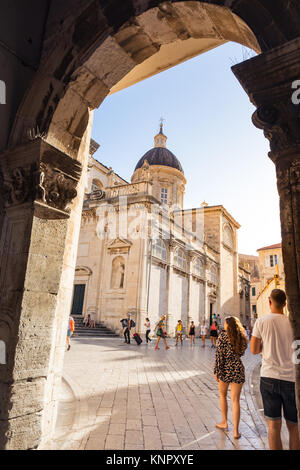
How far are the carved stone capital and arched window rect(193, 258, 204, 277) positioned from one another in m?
25.4

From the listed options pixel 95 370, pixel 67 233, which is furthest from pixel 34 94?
pixel 95 370

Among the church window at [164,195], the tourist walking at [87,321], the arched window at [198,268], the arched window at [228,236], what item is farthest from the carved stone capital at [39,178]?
the arched window at [228,236]

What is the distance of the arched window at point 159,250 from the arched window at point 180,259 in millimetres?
1747

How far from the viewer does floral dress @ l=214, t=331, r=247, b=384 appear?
4043mm

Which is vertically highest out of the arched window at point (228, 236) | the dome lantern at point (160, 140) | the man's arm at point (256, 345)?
the dome lantern at point (160, 140)

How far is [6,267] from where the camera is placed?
334 centimetres

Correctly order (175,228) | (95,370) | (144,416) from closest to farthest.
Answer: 1. (144,416)
2. (95,370)
3. (175,228)

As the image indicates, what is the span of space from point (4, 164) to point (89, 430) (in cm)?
343

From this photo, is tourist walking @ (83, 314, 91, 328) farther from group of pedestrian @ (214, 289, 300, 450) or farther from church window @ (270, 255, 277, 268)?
church window @ (270, 255, 277, 268)

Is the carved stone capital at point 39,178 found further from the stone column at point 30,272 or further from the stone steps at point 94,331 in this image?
the stone steps at point 94,331

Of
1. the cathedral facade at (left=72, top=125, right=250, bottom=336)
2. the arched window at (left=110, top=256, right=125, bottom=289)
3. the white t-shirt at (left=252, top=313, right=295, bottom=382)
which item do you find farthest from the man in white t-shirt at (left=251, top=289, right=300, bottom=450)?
the arched window at (left=110, top=256, right=125, bottom=289)

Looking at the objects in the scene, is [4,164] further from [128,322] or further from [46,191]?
[128,322]

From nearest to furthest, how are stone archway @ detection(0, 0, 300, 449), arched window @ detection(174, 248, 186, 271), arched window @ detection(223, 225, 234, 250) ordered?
stone archway @ detection(0, 0, 300, 449) < arched window @ detection(174, 248, 186, 271) < arched window @ detection(223, 225, 234, 250)

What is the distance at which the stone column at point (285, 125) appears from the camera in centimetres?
210
